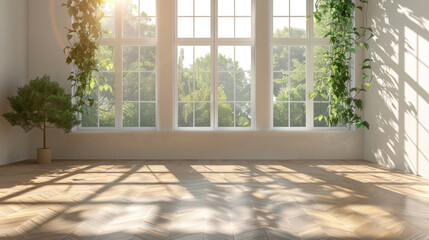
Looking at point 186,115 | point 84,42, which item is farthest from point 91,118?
point 186,115

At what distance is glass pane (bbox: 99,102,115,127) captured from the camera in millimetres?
7645

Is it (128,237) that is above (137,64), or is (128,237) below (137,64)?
below

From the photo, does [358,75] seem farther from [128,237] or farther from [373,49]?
[128,237]

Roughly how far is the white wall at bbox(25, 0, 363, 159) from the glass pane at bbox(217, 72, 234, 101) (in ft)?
1.70

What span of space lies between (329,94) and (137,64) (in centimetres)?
371

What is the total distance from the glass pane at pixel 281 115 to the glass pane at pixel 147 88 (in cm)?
237

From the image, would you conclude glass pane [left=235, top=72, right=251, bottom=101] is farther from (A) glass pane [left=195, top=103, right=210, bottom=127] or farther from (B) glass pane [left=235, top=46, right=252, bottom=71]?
(A) glass pane [left=195, top=103, right=210, bottom=127]

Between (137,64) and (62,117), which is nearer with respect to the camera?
(62,117)

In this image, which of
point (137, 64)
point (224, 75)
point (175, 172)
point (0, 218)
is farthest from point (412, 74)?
point (0, 218)

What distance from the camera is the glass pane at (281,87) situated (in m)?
7.64

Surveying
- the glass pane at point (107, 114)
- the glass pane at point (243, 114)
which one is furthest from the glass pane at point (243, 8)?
the glass pane at point (107, 114)

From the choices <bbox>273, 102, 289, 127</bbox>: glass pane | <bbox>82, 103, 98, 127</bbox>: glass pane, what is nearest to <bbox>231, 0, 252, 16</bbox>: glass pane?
<bbox>273, 102, 289, 127</bbox>: glass pane

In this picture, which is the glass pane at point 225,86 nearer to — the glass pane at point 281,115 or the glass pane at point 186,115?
the glass pane at point 186,115

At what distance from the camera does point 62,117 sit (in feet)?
21.9
